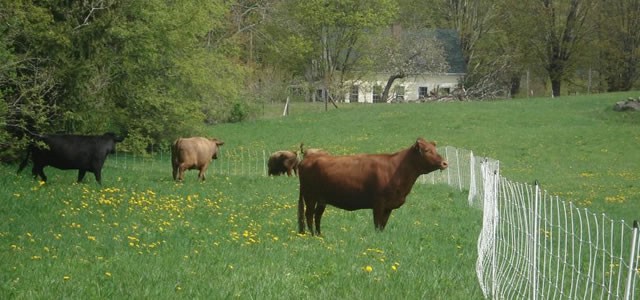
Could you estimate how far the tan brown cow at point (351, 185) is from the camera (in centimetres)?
1498

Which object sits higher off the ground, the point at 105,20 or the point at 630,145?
the point at 105,20

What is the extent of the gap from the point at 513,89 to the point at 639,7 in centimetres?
1897

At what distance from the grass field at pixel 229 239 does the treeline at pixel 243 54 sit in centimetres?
303

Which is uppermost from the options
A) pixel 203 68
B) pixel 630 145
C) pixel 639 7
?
pixel 639 7

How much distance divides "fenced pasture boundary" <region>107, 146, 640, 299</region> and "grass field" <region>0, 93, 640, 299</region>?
1.73 feet

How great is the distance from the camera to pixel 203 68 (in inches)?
1480

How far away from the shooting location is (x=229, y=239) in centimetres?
A: 1328

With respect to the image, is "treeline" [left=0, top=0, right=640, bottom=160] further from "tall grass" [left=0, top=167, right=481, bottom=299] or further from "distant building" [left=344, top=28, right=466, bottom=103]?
"tall grass" [left=0, top=167, right=481, bottom=299]

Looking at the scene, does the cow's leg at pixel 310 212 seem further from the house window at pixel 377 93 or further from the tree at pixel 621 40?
the house window at pixel 377 93

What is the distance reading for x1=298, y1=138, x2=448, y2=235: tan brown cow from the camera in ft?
49.2


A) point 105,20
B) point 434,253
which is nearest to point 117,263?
point 434,253

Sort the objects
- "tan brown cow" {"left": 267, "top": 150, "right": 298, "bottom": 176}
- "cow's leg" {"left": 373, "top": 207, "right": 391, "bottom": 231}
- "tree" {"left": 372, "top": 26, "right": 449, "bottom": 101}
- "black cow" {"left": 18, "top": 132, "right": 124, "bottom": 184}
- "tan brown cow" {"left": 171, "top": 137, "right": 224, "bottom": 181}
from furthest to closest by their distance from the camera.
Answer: "tree" {"left": 372, "top": 26, "right": 449, "bottom": 101} < "tan brown cow" {"left": 267, "top": 150, "right": 298, "bottom": 176} < "tan brown cow" {"left": 171, "top": 137, "right": 224, "bottom": 181} < "black cow" {"left": 18, "top": 132, "right": 124, "bottom": 184} < "cow's leg" {"left": 373, "top": 207, "right": 391, "bottom": 231}

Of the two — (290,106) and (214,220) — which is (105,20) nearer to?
(214,220)

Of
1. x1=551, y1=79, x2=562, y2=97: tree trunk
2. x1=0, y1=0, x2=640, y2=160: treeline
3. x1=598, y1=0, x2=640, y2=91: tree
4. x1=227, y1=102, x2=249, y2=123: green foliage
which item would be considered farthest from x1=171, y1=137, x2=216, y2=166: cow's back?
x1=551, y1=79, x2=562, y2=97: tree trunk
